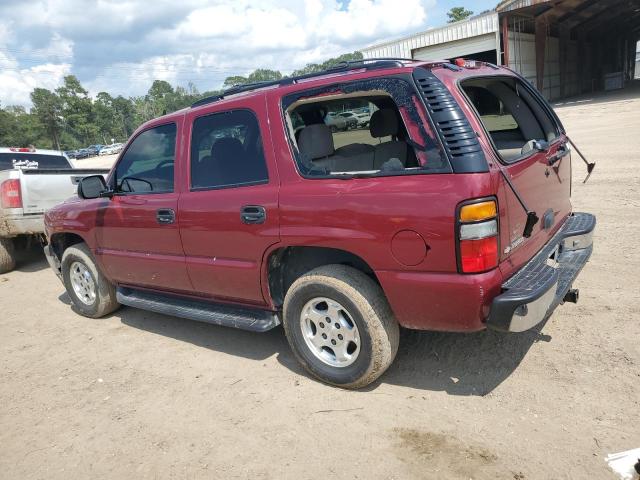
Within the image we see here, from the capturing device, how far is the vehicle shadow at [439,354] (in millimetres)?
3328

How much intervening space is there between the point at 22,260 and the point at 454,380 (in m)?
7.85

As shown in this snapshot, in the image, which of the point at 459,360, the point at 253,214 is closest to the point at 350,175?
the point at 253,214

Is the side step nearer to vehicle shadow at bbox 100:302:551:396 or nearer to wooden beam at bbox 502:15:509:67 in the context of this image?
vehicle shadow at bbox 100:302:551:396

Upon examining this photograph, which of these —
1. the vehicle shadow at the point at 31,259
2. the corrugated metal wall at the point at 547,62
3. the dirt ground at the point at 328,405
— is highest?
the corrugated metal wall at the point at 547,62

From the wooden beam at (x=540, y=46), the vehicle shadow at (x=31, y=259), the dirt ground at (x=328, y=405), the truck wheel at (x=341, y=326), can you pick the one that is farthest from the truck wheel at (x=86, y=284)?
the wooden beam at (x=540, y=46)

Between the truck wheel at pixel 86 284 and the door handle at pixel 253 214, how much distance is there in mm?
2331

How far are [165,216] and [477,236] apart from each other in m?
2.46

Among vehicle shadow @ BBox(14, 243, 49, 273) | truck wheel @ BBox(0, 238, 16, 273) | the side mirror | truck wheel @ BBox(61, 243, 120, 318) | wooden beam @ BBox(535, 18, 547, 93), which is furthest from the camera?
wooden beam @ BBox(535, 18, 547, 93)

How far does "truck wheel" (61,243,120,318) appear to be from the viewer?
508 centimetres

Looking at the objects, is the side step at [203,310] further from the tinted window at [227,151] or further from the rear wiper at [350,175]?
the rear wiper at [350,175]

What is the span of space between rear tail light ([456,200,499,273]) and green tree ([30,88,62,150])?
91.6m

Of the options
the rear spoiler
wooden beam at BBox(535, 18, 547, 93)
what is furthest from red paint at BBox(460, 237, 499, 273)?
wooden beam at BBox(535, 18, 547, 93)

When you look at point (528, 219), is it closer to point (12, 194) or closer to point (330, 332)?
point (330, 332)

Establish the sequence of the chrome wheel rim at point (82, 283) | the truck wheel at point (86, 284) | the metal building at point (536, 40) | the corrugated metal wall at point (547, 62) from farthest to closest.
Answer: the corrugated metal wall at point (547, 62) → the metal building at point (536, 40) → the chrome wheel rim at point (82, 283) → the truck wheel at point (86, 284)
